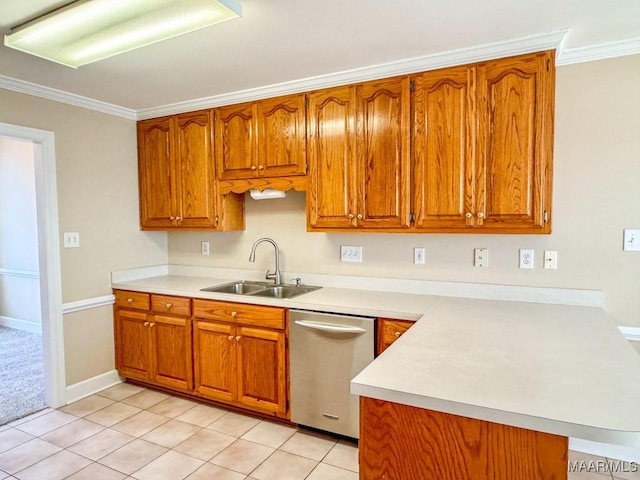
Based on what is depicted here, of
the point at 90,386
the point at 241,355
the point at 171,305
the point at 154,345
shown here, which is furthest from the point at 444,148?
the point at 90,386

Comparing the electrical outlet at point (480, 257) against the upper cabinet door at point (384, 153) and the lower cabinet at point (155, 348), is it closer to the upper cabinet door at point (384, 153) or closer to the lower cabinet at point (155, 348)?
the upper cabinet door at point (384, 153)

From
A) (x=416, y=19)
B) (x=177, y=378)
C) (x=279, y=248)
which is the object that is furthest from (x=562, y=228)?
(x=177, y=378)

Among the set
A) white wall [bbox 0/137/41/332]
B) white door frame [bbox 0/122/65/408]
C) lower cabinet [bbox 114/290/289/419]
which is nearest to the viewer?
lower cabinet [bbox 114/290/289/419]

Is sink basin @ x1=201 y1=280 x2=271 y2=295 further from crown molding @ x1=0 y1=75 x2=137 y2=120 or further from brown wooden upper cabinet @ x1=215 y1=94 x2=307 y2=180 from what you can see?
crown molding @ x1=0 y1=75 x2=137 y2=120

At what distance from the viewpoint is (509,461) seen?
1036mm

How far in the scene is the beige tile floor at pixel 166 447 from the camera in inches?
83.6

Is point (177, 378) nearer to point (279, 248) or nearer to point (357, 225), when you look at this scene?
point (279, 248)

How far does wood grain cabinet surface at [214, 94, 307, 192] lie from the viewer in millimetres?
2725

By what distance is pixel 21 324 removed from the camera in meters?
4.92

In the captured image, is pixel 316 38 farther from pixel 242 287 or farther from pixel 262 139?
pixel 242 287

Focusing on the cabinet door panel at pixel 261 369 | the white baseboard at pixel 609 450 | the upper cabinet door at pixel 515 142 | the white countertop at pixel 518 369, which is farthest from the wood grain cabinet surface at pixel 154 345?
the white baseboard at pixel 609 450

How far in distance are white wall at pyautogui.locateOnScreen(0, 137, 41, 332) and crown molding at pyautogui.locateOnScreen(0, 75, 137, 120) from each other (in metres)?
2.20

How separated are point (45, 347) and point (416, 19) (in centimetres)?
335

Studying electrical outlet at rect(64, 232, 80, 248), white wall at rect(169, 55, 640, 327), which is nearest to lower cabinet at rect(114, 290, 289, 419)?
electrical outlet at rect(64, 232, 80, 248)
